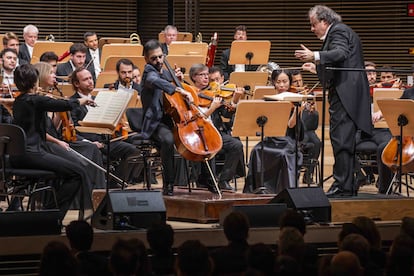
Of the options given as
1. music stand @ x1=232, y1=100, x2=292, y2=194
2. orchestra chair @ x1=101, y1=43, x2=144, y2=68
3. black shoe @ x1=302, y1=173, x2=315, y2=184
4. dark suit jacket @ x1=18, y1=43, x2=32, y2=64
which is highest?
orchestra chair @ x1=101, y1=43, x2=144, y2=68

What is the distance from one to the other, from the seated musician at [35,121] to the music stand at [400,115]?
7.17 ft

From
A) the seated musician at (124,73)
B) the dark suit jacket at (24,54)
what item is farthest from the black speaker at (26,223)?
the dark suit jacket at (24,54)

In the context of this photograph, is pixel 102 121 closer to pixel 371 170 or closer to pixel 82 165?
pixel 82 165

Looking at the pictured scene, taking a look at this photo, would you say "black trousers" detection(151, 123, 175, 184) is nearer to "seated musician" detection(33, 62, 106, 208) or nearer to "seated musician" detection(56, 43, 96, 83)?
"seated musician" detection(33, 62, 106, 208)

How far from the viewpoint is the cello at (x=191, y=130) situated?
6.36m

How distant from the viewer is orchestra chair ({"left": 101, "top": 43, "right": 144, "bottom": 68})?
9.09m

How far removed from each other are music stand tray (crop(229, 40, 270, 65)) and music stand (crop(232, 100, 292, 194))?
2803 millimetres

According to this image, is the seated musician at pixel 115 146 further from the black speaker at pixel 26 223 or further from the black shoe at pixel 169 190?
the black speaker at pixel 26 223

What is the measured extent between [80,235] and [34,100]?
5.98ft

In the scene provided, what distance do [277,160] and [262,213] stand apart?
77.2 inches

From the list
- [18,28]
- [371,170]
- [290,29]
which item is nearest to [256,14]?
[290,29]

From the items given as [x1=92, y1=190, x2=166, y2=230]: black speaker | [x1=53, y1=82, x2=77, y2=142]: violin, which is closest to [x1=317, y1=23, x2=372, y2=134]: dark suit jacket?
[x1=92, y1=190, x2=166, y2=230]: black speaker

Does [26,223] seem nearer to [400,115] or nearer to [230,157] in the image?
[230,157]

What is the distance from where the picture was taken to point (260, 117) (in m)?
6.83
